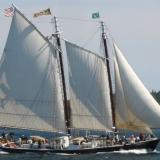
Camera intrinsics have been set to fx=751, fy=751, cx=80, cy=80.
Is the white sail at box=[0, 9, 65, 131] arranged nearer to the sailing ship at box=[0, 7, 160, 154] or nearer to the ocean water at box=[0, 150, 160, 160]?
the sailing ship at box=[0, 7, 160, 154]

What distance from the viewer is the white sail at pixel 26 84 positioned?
290 ft

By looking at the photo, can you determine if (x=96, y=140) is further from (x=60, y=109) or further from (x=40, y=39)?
(x=40, y=39)

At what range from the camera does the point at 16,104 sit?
292 feet

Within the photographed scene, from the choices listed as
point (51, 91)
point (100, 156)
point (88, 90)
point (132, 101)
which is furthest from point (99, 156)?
point (51, 91)

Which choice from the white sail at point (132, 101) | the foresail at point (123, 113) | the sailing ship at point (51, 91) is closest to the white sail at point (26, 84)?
the sailing ship at point (51, 91)

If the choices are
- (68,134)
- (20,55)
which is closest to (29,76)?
(20,55)

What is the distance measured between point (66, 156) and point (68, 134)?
349 cm

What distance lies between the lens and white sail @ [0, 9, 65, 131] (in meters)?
88.5

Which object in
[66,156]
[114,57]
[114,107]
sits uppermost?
[114,57]

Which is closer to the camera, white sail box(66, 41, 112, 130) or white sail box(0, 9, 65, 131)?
white sail box(66, 41, 112, 130)

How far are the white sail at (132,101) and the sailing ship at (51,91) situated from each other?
166 millimetres

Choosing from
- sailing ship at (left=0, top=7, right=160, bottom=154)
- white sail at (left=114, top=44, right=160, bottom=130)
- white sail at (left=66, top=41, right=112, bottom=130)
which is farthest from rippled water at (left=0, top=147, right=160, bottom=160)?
white sail at (left=66, top=41, right=112, bottom=130)

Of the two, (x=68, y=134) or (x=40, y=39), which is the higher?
(x=40, y=39)

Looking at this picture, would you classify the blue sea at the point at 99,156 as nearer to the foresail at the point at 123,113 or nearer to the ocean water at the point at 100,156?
the ocean water at the point at 100,156
